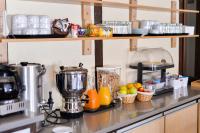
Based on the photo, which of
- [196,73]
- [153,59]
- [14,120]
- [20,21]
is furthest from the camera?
[196,73]

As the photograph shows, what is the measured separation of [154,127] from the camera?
94.2 inches

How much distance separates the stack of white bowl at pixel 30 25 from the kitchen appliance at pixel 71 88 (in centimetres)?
31

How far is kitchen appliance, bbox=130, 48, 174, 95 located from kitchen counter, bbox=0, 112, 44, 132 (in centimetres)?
150

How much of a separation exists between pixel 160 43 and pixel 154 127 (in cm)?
134

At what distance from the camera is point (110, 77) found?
2.63 m

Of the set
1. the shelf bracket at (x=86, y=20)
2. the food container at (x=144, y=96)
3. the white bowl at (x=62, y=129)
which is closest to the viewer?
the white bowl at (x=62, y=129)

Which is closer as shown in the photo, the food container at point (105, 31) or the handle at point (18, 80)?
the handle at point (18, 80)

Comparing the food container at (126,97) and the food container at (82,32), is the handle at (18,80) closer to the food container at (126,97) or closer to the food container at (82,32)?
the food container at (82,32)

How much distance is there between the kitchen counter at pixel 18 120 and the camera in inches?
61.1

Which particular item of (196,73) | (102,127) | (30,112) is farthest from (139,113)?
(196,73)

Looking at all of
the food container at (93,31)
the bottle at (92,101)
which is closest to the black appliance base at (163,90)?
the bottle at (92,101)

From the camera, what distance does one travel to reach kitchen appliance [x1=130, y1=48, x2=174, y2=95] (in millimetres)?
2984

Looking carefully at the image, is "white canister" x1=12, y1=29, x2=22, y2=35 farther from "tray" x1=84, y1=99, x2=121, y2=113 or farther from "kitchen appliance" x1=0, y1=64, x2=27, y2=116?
"tray" x1=84, y1=99, x2=121, y2=113

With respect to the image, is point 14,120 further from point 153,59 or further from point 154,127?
point 153,59
